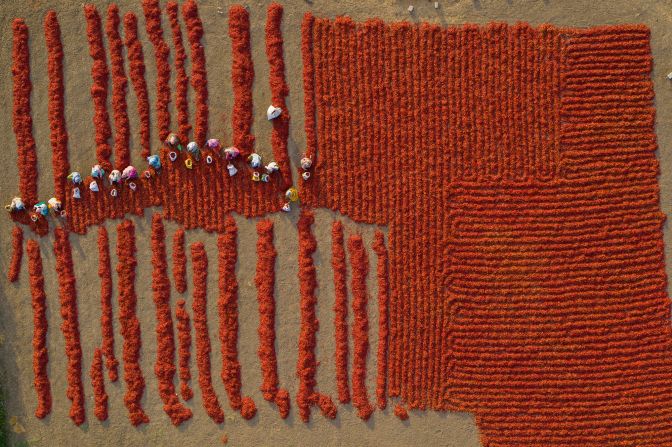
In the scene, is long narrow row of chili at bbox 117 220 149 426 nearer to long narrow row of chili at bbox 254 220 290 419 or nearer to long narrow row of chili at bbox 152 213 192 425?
long narrow row of chili at bbox 152 213 192 425

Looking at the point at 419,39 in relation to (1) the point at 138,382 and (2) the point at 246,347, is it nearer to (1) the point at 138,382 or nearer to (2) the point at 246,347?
(2) the point at 246,347

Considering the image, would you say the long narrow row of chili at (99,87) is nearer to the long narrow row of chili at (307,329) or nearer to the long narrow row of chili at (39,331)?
the long narrow row of chili at (39,331)

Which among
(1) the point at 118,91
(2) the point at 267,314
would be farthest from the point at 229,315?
(1) the point at 118,91

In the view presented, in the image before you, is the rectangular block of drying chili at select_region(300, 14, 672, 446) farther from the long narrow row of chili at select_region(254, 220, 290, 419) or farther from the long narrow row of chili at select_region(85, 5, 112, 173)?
the long narrow row of chili at select_region(85, 5, 112, 173)

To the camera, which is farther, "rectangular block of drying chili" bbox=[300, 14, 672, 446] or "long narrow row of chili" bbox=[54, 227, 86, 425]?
"long narrow row of chili" bbox=[54, 227, 86, 425]

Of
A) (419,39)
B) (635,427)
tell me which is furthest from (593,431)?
(419,39)

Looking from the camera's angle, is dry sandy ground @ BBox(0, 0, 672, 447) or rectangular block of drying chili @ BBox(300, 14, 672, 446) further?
dry sandy ground @ BBox(0, 0, 672, 447)

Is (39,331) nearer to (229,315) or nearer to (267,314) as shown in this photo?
(229,315)

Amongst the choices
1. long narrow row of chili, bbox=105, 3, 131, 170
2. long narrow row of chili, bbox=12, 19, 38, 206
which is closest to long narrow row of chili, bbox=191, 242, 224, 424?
long narrow row of chili, bbox=105, 3, 131, 170

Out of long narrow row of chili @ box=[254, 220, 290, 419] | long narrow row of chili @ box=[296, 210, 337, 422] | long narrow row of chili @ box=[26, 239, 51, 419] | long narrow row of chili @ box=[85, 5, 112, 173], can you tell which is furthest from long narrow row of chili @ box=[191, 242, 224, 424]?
long narrow row of chili @ box=[26, 239, 51, 419]

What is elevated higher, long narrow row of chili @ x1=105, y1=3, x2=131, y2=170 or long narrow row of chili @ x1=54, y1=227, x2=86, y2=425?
long narrow row of chili @ x1=105, y1=3, x2=131, y2=170
